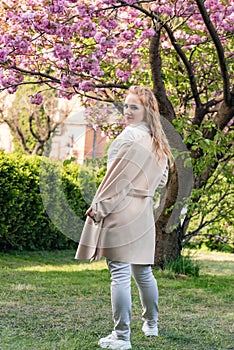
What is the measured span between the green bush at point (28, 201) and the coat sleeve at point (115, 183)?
4.59 m

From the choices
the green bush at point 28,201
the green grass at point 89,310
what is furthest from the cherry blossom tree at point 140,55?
the green bush at point 28,201

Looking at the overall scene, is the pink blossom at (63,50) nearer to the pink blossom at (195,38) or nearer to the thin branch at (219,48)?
the thin branch at (219,48)

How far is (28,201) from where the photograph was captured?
944 cm

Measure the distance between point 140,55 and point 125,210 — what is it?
14.5 ft

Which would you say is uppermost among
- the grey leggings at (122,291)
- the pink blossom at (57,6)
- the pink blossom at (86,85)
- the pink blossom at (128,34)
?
the pink blossom at (128,34)

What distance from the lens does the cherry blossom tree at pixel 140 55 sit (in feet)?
19.1

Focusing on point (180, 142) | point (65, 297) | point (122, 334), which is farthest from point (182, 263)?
point (122, 334)

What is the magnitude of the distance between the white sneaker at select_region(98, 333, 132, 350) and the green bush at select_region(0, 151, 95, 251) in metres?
4.58

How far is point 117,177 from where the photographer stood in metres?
3.63

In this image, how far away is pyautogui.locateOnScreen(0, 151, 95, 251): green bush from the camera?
8.95m

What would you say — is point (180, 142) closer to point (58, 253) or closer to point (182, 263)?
point (182, 263)

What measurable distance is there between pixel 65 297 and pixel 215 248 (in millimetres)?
6944

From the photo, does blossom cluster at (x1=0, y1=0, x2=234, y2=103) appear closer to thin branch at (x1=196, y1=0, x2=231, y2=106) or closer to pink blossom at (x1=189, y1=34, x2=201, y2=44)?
pink blossom at (x1=189, y1=34, x2=201, y2=44)

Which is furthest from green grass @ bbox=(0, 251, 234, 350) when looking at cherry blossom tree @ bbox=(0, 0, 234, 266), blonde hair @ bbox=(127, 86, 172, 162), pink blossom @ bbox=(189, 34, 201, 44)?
pink blossom @ bbox=(189, 34, 201, 44)
